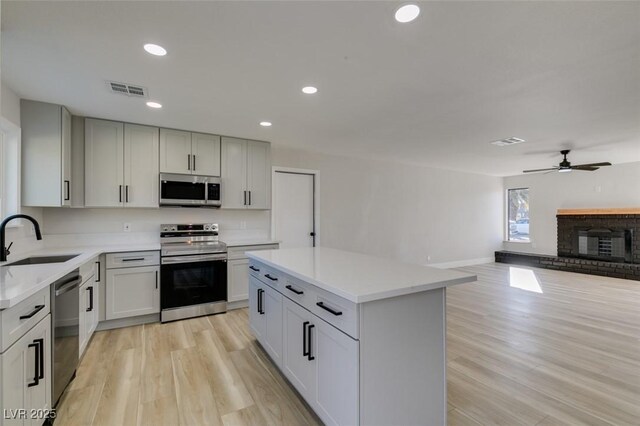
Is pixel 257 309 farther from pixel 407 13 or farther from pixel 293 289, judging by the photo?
pixel 407 13

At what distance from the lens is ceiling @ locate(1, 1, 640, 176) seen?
1.67 metres

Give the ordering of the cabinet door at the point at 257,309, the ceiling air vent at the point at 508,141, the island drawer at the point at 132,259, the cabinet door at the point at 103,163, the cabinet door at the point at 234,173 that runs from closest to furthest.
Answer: the cabinet door at the point at 257,309 → the island drawer at the point at 132,259 → the cabinet door at the point at 103,163 → the cabinet door at the point at 234,173 → the ceiling air vent at the point at 508,141

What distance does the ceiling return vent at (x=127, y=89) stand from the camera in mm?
2538

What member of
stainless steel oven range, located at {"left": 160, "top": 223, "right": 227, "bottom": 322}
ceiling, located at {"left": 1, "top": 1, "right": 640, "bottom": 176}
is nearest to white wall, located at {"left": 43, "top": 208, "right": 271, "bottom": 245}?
stainless steel oven range, located at {"left": 160, "top": 223, "right": 227, "bottom": 322}

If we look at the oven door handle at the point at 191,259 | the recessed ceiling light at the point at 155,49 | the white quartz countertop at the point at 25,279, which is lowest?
the oven door handle at the point at 191,259

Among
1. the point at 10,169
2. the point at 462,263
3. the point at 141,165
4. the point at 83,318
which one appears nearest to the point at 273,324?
the point at 83,318

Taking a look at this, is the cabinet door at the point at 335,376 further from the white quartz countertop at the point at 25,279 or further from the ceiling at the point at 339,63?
the ceiling at the point at 339,63

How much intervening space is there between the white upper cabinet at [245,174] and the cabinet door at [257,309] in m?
1.70

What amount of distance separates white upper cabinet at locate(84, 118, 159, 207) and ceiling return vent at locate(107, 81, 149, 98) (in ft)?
3.33

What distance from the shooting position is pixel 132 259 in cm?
337

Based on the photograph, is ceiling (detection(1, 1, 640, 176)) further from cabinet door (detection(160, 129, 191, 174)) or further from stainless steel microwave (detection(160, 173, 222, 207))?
stainless steel microwave (detection(160, 173, 222, 207))

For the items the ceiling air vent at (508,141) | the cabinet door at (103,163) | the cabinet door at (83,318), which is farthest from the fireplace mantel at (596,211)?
the cabinet door at (83,318)

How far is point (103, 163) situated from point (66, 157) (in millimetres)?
364

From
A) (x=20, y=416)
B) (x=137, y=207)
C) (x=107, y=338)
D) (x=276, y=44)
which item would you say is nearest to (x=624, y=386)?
(x=276, y=44)
